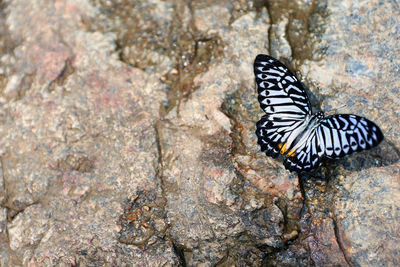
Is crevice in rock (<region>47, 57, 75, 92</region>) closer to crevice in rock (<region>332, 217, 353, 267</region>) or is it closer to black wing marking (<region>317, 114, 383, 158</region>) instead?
black wing marking (<region>317, 114, 383, 158</region>)

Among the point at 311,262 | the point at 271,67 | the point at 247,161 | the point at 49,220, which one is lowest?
the point at 311,262

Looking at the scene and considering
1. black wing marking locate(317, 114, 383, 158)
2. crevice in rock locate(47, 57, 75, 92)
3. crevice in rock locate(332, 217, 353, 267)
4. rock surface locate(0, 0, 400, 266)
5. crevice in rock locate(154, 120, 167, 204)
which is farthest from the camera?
crevice in rock locate(47, 57, 75, 92)

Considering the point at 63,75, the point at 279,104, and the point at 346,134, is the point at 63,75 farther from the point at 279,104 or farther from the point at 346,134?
the point at 346,134

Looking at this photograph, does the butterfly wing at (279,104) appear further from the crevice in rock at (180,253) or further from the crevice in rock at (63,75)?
the crevice in rock at (63,75)

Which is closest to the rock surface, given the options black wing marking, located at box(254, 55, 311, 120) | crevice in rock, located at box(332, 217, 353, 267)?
crevice in rock, located at box(332, 217, 353, 267)

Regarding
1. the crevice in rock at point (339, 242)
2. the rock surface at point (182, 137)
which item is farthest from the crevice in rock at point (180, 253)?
the crevice in rock at point (339, 242)

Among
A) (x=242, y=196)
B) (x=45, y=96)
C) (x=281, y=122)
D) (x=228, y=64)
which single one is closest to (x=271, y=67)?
(x=281, y=122)

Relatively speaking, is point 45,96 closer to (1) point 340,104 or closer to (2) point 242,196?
(2) point 242,196
